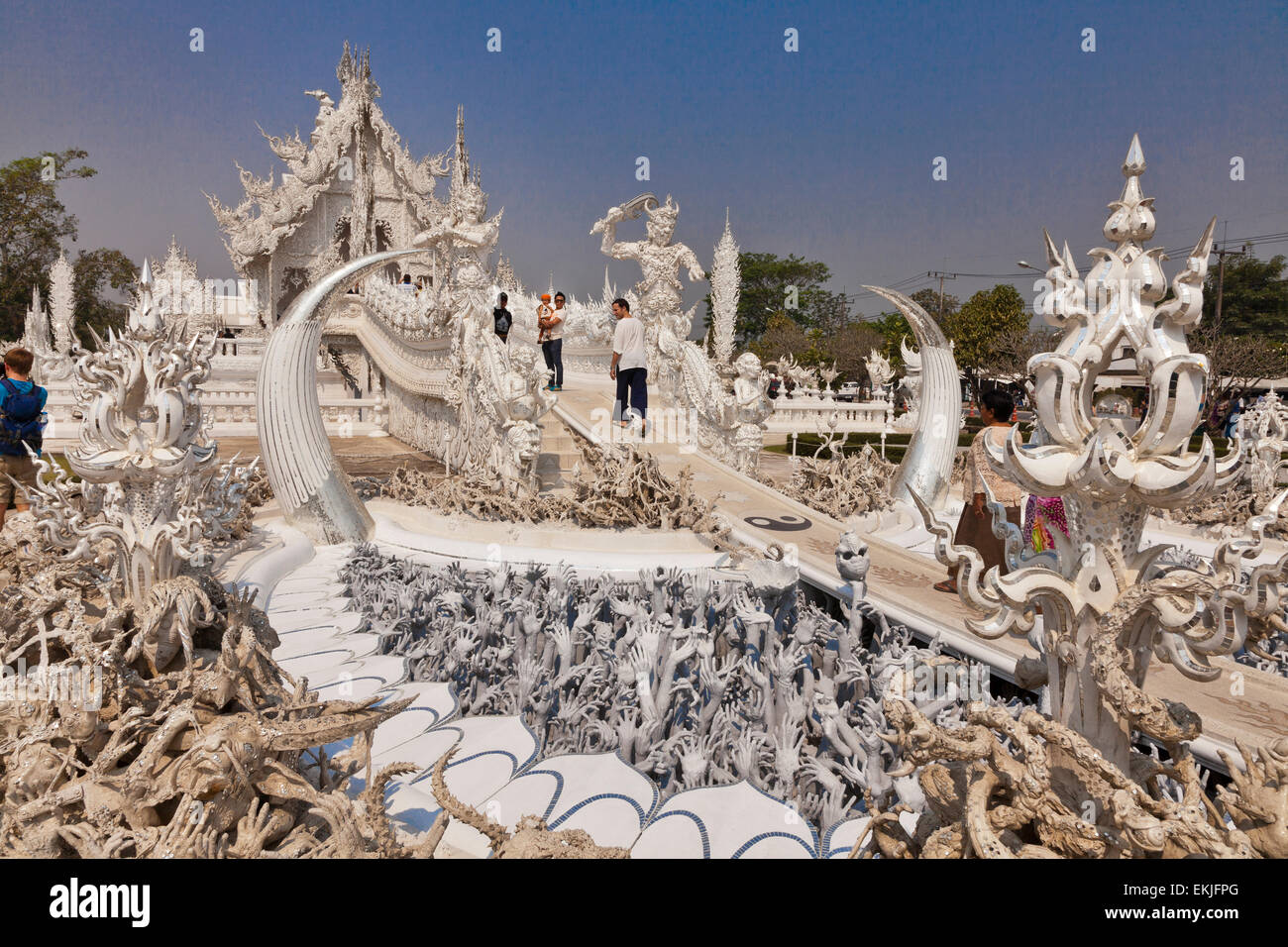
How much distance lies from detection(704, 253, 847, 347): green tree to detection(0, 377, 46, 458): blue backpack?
5030 cm

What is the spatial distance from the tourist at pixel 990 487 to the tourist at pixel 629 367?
579 cm

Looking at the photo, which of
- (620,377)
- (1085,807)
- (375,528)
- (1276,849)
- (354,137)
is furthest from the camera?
(354,137)

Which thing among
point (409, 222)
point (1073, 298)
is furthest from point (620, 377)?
point (409, 222)

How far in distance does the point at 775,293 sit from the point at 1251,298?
2962 cm

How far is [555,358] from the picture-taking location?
1430 cm

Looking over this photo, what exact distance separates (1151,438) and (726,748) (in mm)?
2421

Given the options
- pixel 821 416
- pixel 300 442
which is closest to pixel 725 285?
pixel 821 416

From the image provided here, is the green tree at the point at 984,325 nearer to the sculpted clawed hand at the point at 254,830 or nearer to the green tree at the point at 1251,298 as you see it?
the green tree at the point at 1251,298

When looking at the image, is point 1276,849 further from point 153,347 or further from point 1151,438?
point 153,347

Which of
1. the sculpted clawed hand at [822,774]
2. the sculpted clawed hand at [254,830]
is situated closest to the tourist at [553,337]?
the sculpted clawed hand at [822,774]

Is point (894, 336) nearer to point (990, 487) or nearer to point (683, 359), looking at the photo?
point (683, 359)

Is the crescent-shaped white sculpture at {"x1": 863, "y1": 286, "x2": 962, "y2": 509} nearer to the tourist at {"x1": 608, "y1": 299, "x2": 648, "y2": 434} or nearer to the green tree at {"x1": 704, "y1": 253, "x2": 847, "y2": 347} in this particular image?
the tourist at {"x1": 608, "y1": 299, "x2": 648, "y2": 434}

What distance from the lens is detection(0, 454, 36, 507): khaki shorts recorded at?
19.7 feet
